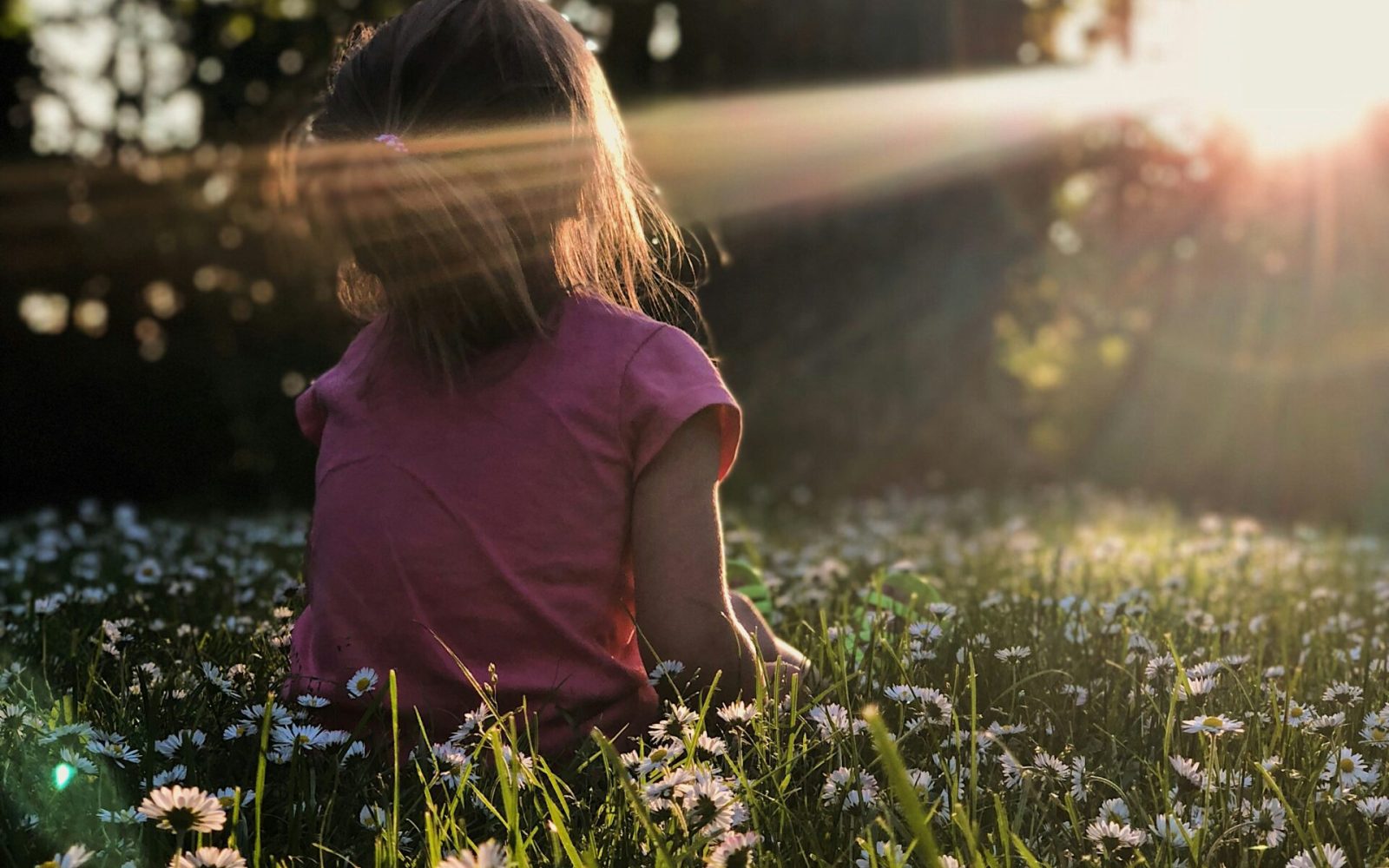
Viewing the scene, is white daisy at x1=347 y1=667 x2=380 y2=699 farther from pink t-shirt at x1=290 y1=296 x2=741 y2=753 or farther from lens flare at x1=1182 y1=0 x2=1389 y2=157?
lens flare at x1=1182 y1=0 x2=1389 y2=157

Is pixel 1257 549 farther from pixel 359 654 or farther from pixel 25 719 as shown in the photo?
pixel 25 719

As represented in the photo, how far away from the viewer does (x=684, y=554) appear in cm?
198

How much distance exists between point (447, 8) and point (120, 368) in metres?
8.78

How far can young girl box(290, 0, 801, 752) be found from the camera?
196 cm

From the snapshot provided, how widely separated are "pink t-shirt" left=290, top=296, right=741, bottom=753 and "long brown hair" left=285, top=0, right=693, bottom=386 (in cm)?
10

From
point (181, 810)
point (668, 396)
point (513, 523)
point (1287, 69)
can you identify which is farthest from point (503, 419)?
point (1287, 69)

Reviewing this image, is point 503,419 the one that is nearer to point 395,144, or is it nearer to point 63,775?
point 395,144

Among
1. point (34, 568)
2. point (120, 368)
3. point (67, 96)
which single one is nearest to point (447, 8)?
point (34, 568)

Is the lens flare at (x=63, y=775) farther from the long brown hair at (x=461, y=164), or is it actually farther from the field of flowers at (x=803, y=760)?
the long brown hair at (x=461, y=164)

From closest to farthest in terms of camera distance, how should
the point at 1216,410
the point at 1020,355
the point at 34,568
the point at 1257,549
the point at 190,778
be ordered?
1. the point at 190,778
2. the point at 34,568
3. the point at 1257,549
4. the point at 1216,410
5. the point at 1020,355

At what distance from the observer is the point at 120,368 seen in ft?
31.8

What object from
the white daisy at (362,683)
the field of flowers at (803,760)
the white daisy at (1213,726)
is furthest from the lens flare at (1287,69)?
the white daisy at (362,683)


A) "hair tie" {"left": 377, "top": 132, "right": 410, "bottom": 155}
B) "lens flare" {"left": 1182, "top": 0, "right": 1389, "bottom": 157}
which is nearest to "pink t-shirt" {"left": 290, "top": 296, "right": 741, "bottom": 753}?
"hair tie" {"left": 377, "top": 132, "right": 410, "bottom": 155}

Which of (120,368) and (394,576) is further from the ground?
(394,576)
